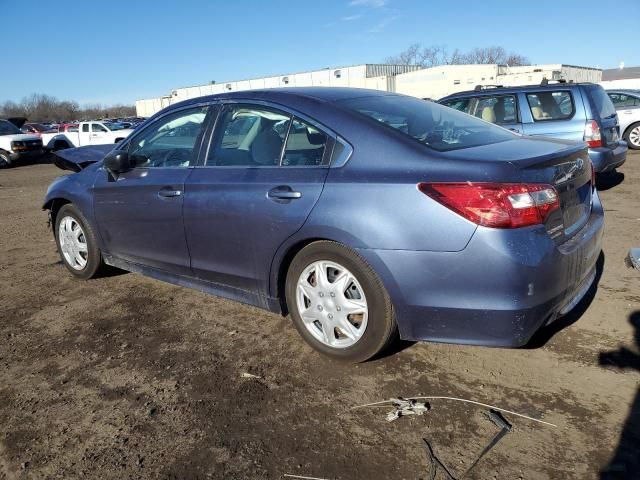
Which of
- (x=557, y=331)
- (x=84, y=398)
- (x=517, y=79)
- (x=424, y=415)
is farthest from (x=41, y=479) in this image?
A: (x=517, y=79)

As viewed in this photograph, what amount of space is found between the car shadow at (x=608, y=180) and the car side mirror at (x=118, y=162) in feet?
24.4

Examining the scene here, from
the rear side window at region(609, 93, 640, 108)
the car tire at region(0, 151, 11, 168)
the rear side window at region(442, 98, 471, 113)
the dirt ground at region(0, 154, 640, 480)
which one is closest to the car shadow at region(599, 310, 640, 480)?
the dirt ground at region(0, 154, 640, 480)

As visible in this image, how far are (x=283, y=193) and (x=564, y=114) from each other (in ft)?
19.8

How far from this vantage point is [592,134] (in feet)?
23.9

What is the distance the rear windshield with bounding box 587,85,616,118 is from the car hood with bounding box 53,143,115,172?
655 centimetres

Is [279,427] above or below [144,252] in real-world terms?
below

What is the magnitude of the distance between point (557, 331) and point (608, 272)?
1.38 meters

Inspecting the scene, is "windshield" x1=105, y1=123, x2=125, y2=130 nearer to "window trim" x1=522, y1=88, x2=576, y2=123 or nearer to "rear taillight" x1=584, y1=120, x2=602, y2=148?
"window trim" x1=522, y1=88, x2=576, y2=123

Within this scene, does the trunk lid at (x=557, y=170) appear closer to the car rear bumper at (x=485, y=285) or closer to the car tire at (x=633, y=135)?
the car rear bumper at (x=485, y=285)

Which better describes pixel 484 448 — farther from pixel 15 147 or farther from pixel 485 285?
pixel 15 147

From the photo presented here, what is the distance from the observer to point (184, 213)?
3582mm

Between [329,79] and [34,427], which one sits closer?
[34,427]

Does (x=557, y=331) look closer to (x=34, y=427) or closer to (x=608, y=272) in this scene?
(x=608, y=272)

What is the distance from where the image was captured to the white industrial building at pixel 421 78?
37500 millimetres
